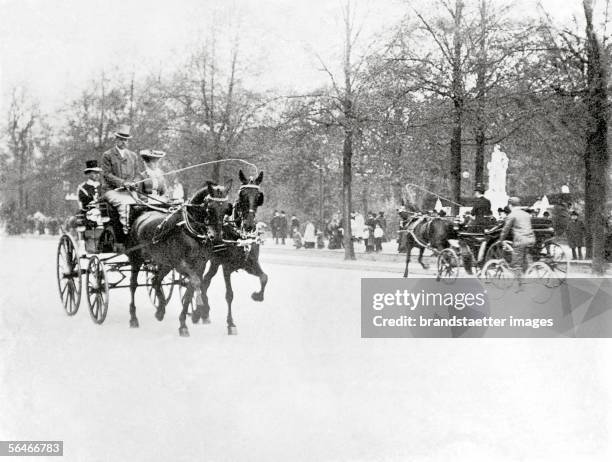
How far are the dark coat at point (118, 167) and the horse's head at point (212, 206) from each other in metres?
1.06

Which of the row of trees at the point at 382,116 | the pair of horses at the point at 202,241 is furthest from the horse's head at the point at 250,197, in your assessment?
the row of trees at the point at 382,116

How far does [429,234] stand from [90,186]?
4307 millimetres

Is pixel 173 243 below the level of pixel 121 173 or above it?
below

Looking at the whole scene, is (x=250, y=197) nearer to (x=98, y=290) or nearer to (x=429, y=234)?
(x=98, y=290)

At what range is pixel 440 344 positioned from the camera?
532 centimetres

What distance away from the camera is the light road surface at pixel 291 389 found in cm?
449

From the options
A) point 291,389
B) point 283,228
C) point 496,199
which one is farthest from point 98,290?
point 496,199

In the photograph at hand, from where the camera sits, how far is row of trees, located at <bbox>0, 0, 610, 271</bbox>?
19.1ft

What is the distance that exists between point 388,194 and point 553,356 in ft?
28.7

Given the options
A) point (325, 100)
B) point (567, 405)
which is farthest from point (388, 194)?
point (567, 405)

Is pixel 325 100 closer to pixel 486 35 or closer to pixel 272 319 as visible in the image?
pixel 486 35

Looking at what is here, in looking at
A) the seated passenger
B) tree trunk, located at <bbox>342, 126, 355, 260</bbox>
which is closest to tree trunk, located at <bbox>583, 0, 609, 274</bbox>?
tree trunk, located at <bbox>342, 126, 355, 260</bbox>

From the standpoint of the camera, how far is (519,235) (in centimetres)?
723

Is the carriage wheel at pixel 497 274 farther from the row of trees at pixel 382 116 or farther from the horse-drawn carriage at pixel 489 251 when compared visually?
the row of trees at pixel 382 116
